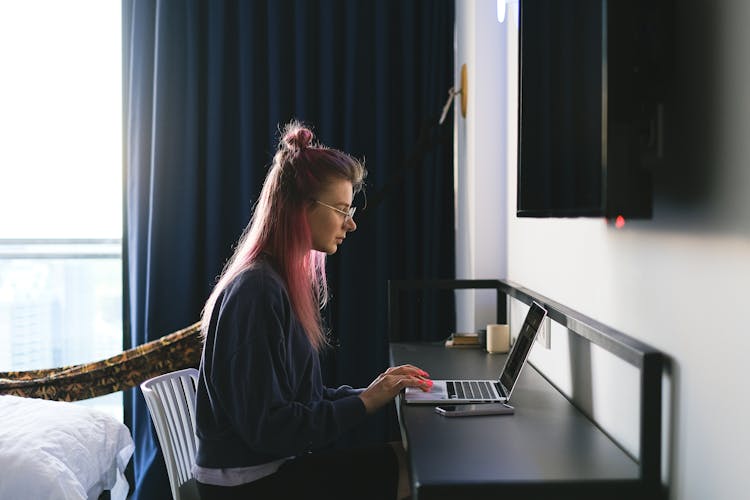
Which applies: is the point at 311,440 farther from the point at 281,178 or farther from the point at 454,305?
the point at 454,305

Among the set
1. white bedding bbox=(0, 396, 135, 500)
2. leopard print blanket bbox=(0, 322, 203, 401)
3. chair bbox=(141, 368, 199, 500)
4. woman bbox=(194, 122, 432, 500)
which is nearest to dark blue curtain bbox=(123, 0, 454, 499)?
leopard print blanket bbox=(0, 322, 203, 401)

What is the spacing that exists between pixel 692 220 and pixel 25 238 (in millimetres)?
2861

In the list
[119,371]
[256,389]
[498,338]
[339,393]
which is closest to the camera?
[256,389]

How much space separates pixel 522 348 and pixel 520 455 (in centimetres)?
43

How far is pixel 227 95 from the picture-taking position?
2996 millimetres

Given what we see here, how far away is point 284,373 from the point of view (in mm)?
1430

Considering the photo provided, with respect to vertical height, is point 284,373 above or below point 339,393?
above

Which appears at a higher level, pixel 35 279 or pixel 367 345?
A: pixel 35 279

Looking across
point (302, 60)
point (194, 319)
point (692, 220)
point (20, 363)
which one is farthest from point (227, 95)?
point (692, 220)

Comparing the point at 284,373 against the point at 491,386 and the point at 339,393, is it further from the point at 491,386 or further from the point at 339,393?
the point at 491,386

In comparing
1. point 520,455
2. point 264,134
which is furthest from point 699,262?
point 264,134

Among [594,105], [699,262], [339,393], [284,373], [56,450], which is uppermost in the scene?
[594,105]

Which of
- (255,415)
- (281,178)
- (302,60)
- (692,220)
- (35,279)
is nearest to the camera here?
(692,220)

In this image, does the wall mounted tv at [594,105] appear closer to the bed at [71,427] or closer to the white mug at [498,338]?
the white mug at [498,338]
